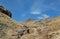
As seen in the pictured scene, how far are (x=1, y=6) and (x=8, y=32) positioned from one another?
1635 centimetres

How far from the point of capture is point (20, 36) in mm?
21281

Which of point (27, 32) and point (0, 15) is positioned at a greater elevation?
point (0, 15)

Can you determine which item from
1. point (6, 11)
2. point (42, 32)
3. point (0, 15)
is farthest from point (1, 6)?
point (42, 32)

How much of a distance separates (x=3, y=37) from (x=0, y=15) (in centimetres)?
1067

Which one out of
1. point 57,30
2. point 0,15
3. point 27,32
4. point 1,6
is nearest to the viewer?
point 57,30

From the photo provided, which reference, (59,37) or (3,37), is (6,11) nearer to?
(3,37)

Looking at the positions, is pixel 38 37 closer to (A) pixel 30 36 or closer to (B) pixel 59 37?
(A) pixel 30 36

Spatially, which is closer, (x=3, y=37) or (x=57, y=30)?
(x=57, y=30)

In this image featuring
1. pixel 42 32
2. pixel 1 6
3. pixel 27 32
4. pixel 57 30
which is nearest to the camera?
pixel 57 30

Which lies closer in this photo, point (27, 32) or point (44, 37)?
point (44, 37)

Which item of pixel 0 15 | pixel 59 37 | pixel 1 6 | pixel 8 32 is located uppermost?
pixel 1 6

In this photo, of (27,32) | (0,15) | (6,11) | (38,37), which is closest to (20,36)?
(27,32)

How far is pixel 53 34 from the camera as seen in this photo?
17.3 metres

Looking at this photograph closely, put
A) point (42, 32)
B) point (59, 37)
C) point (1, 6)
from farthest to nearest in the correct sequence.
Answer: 1. point (1, 6)
2. point (42, 32)
3. point (59, 37)
